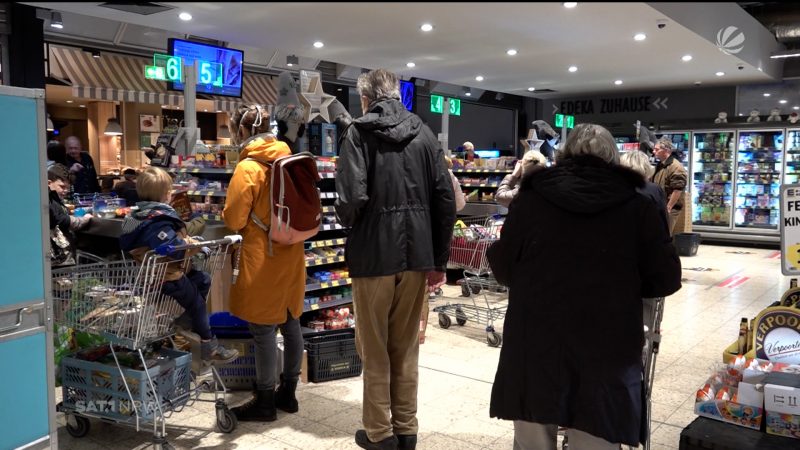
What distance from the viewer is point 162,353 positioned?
3.55 m

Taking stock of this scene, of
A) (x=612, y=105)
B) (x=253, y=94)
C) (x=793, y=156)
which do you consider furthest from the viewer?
(x=612, y=105)

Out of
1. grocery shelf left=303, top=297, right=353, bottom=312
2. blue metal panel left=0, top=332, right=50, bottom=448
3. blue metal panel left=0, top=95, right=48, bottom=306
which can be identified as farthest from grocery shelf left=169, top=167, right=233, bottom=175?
blue metal panel left=0, top=332, right=50, bottom=448

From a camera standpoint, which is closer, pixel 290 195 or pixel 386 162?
pixel 386 162

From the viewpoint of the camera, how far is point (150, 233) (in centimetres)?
318

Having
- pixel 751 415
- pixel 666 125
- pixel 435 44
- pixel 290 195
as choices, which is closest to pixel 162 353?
pixel 290 195

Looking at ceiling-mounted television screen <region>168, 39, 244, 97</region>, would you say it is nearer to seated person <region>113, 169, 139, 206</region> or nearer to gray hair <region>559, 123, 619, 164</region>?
seated person <region>113, 169, 139, 206</region>

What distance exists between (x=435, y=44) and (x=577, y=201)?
7937 millimetres

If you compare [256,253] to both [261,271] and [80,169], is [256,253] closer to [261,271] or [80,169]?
[261,271]

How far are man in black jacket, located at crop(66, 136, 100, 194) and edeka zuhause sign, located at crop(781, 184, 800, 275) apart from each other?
7871mm

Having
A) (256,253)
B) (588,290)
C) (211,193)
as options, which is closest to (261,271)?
(256,253)

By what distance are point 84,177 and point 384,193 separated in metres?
6.73

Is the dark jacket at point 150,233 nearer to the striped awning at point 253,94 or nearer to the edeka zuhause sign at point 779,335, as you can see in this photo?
the edeka zuhause sign at point 779,335

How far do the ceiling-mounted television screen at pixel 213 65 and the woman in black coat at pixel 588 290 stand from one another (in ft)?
22.6

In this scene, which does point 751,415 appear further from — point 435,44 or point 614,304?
point 435,44
